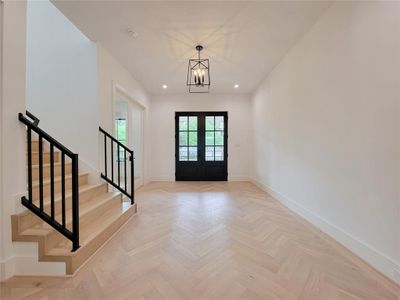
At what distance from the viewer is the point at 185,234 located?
255cm

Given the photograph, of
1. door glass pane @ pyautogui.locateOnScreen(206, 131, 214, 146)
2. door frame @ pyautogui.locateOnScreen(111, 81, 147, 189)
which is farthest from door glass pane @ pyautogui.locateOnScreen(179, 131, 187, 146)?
door frame @ pyautogui.locateOnScreen(111, 81, 147, 189)

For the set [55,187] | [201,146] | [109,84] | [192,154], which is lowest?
[55,187]

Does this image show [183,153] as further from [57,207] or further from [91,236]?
[91,236]

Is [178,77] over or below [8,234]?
over

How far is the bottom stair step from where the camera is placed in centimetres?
174

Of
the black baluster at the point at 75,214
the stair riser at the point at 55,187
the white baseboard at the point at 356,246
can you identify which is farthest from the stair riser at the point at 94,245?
the white baseboard at the point at 356,246

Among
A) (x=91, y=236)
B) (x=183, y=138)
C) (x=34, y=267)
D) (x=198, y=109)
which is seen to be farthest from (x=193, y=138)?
(x=34, y=267)

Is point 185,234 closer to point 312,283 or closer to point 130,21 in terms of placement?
point 312,283

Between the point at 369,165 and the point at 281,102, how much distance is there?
237 centimetres

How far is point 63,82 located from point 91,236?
8.36ft

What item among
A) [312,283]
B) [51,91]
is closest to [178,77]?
[51,91]

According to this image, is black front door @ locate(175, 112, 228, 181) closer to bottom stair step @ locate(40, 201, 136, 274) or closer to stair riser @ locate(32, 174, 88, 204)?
bottom stair step @ locate(40, 201, 136, 274)

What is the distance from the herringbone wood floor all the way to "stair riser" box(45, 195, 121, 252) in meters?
0.27

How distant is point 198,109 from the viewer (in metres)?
6.52
